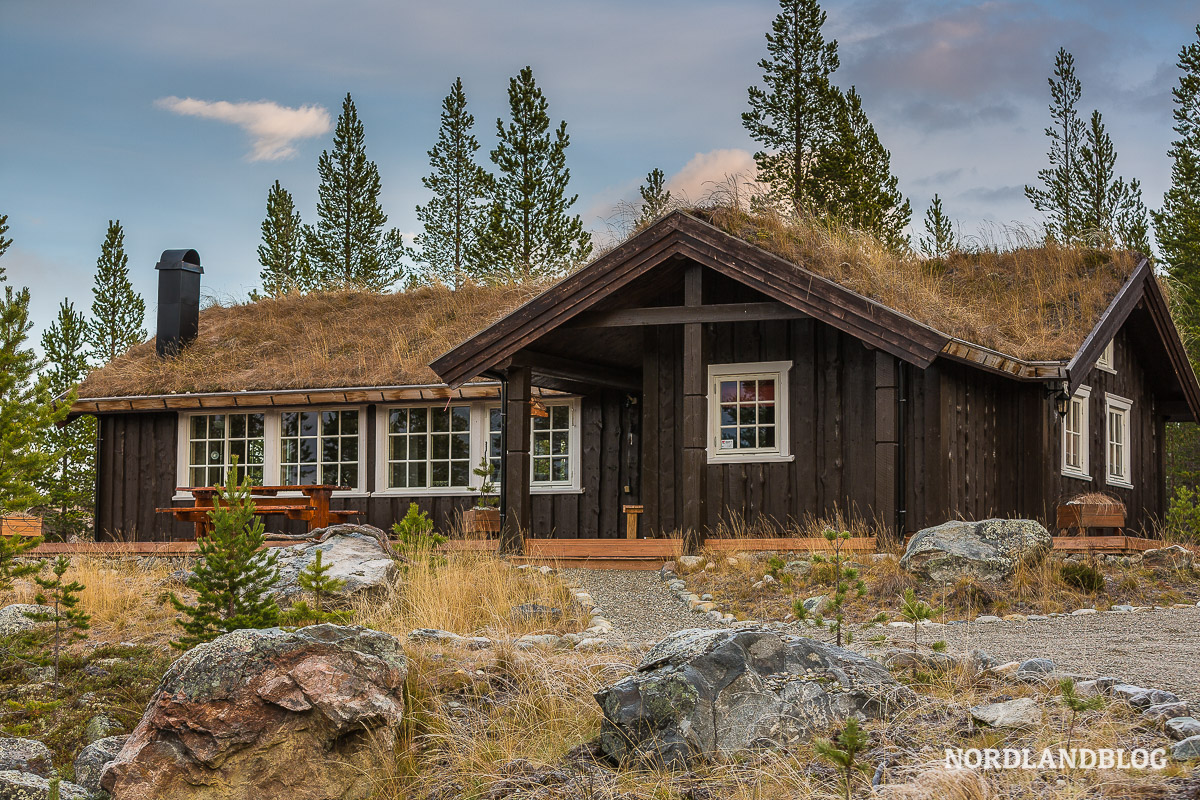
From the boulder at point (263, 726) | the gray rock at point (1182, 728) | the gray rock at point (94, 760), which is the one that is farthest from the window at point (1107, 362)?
the gray rock at point (94, 760)

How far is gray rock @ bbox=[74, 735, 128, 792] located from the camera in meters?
6.40

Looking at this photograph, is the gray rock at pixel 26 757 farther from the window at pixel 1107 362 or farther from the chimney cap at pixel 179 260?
the chimney cap at pixel 179 260

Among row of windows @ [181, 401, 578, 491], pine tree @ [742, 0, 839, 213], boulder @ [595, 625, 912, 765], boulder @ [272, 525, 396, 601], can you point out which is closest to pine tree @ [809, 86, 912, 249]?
pine tree @ [742, 0, 839, 213]

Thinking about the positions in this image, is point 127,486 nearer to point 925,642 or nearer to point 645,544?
point 645,544

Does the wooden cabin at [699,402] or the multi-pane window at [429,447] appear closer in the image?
the wooden cabin at [699,402]

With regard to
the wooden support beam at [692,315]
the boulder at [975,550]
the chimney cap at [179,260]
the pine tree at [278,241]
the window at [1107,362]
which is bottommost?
the boulder at [975,550]

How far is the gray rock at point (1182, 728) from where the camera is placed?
523 cm

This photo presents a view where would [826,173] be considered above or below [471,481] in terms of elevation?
above

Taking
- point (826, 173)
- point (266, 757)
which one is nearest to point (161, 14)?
point (266, 757)

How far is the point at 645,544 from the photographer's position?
13492 mm

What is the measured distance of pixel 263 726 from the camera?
20.2 ft

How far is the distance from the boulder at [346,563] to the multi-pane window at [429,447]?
5964mm

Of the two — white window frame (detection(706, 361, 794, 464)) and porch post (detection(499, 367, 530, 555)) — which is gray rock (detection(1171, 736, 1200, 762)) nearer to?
white window frame (detection(706, 361, 794, 464))

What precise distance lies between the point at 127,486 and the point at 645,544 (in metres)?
10.1
